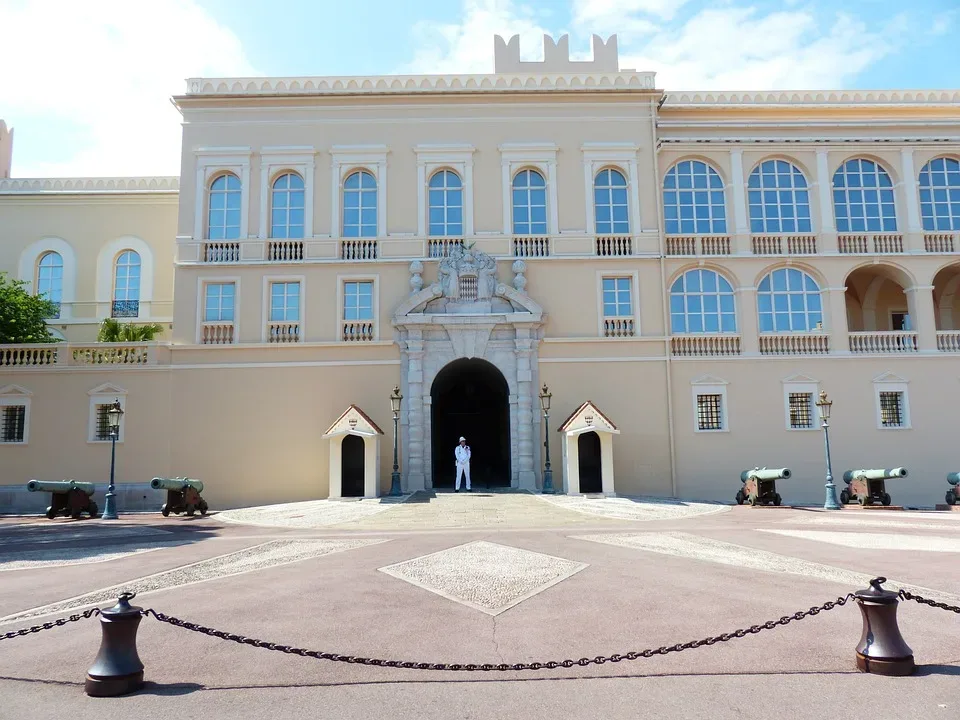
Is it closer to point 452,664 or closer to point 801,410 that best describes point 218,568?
point 452,664

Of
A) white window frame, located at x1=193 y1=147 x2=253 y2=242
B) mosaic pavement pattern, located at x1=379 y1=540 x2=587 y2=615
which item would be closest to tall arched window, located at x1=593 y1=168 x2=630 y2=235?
white window frame, located at x1=193 y1=147 x2=253 y2=242

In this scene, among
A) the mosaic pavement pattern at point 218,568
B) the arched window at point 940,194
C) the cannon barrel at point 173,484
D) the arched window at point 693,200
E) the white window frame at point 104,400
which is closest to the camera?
the mosaic pavement pattern at point 218,568

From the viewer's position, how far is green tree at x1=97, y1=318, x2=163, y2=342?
27688mm

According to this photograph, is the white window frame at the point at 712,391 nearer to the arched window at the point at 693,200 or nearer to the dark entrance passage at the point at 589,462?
the dark entrance passage at the point at 589,462

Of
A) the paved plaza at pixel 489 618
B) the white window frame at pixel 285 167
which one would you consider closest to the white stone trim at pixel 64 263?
the white window frame at pixel 285 167

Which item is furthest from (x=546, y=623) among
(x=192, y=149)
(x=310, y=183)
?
(x=192, y=149)

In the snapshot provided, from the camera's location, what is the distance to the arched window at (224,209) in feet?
87.7

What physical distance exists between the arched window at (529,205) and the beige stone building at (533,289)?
0.28 ft

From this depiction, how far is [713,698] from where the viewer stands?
5.44 m

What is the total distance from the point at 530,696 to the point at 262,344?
21840 mm

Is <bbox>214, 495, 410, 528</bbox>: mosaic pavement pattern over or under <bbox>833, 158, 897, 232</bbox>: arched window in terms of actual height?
under

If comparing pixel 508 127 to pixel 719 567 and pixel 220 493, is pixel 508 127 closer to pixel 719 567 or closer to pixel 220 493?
pixel 220 493

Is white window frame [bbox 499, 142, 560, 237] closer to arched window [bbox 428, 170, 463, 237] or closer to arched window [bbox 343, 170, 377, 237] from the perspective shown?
arched window [bbox 428, 170, 463, 237]

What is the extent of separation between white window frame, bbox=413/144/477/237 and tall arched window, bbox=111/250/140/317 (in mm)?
12604
